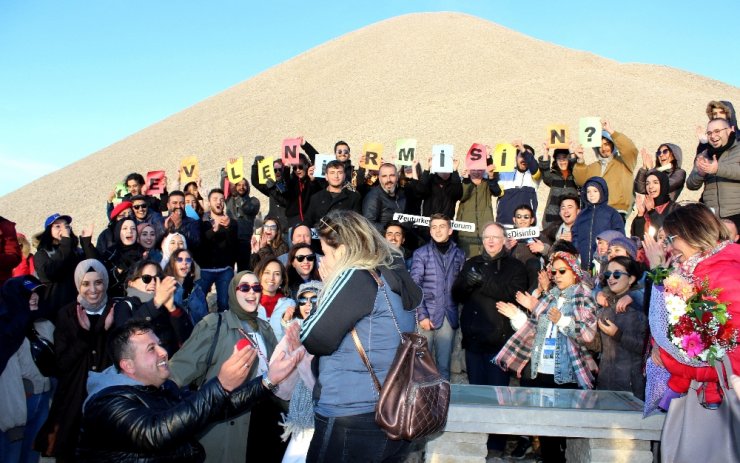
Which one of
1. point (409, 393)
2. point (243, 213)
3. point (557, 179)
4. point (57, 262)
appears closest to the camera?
point (409, 393)

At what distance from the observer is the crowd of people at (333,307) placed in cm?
361

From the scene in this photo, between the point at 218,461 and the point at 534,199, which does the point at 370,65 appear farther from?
the point at 218,461

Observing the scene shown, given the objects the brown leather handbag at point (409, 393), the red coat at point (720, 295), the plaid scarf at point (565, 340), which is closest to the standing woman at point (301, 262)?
the plaid scarf at point (565, 340)

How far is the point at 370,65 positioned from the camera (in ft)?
197

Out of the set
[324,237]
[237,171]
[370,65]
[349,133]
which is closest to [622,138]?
[237,171]

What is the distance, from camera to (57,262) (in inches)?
313

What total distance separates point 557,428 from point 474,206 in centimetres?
577

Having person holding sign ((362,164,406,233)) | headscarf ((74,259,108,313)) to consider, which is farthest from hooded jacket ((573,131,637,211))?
headscarf ((74,259,108,313))

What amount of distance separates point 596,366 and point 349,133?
124ft

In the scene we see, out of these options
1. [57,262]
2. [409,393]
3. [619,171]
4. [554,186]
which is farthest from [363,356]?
[554,186]

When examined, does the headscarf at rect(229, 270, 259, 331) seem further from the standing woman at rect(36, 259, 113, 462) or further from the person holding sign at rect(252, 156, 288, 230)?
the person holding sign at rect(252, 156, 288, 230)

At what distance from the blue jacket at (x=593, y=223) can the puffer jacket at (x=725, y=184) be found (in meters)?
1.05

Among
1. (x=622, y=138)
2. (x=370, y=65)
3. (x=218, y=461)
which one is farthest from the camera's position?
(x=370, y=65)

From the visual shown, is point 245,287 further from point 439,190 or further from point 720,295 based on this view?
point 439,190
